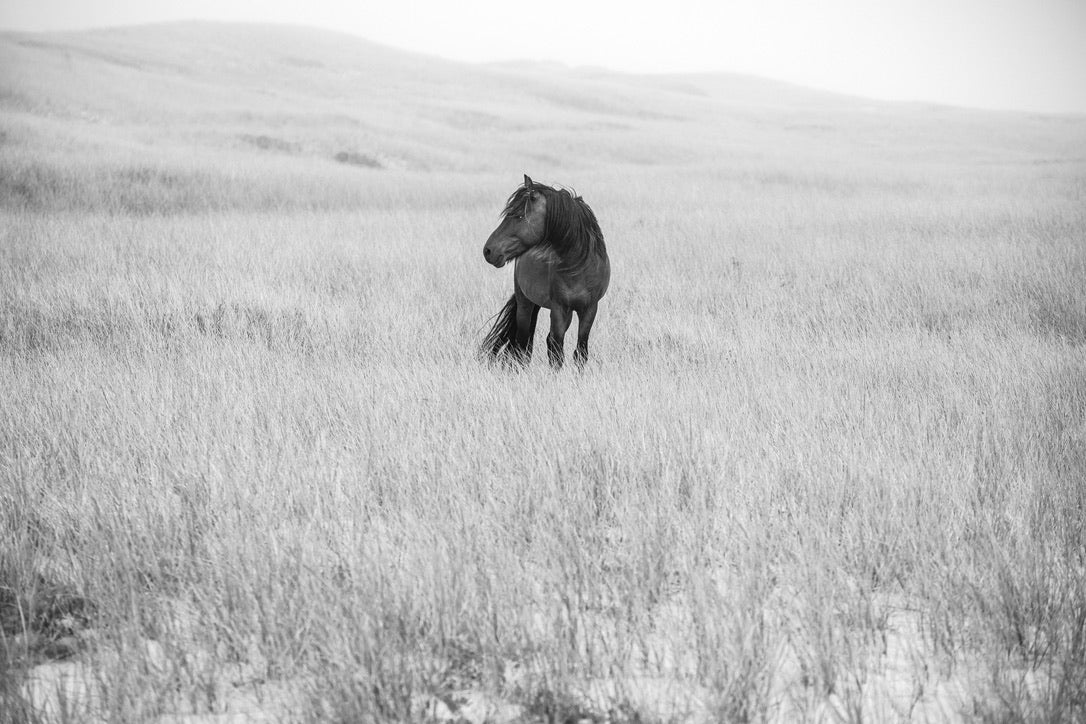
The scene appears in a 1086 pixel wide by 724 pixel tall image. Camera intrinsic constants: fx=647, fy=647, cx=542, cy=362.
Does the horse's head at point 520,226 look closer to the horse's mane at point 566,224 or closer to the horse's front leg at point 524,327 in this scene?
the horse's mane at point 566,224

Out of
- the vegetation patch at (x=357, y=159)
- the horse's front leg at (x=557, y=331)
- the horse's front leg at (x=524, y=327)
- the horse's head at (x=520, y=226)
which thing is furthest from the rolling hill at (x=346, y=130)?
the horse's head at (x=520, y=226)

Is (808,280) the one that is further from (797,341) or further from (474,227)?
(474,227)

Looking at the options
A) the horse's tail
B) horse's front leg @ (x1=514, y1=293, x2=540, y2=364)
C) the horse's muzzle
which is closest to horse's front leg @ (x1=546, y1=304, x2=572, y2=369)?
horse's front leg @ (x1=514, y1=293, x2=540, y2=364)

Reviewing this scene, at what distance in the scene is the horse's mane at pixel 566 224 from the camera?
4.46 m

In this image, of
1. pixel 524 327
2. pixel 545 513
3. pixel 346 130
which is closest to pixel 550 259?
pixel 524 327

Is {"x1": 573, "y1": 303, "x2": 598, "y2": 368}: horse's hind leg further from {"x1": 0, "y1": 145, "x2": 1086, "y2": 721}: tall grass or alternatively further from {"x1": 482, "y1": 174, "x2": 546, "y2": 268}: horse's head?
{"x1": 482, "y1": 174, "x2": 546, "y2": 268}: horse's head

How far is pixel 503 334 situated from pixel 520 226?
49.9 inches

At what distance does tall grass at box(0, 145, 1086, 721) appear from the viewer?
1.93m

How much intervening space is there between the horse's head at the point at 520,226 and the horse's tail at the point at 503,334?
914 millimetres

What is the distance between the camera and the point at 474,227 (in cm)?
1164

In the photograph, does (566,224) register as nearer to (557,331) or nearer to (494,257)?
(494,257)

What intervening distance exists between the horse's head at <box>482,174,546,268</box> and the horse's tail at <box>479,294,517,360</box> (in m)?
0.91

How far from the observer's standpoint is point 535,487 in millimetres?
3004

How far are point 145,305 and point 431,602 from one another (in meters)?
6.05
